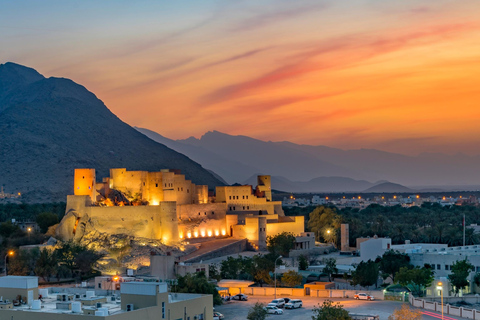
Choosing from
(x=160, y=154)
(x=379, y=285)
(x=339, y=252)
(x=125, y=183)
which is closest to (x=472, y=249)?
(x=379, y=285)

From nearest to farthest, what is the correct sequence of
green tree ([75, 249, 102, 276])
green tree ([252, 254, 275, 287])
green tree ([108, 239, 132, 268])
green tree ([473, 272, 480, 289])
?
green tree ([473, 272, 480, 289]) → green tree ([252, 254, 275, 287]) → green tree ([75, 249, 102, 276]) → green tree ([108, 239, 132, 268])

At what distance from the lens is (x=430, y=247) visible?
209ft

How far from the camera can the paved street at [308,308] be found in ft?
132

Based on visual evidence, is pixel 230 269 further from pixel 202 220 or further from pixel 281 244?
pixel 202 220

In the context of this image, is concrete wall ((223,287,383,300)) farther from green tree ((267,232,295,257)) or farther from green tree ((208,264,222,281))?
green tree ((267,232,295,257))

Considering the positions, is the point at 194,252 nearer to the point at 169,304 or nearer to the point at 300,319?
the point at 300,319

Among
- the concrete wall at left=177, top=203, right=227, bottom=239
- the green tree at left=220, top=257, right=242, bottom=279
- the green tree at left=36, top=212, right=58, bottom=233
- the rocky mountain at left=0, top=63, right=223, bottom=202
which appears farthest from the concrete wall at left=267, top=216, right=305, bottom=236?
the rocky mountain at left=0, top=63, right=223, bottom=202

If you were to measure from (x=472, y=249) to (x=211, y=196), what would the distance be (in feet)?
95.7

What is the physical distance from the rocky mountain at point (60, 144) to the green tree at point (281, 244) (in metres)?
71.9

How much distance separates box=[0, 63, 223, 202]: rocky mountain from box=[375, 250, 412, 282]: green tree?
89.4m

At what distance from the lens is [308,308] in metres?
43.3

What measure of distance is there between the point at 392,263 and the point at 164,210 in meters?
20.9

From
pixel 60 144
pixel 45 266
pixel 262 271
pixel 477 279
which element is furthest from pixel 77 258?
pixel 60 144

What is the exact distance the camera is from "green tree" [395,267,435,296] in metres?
49.2
